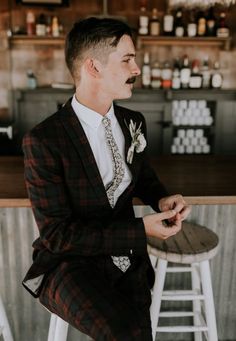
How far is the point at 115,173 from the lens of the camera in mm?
1329

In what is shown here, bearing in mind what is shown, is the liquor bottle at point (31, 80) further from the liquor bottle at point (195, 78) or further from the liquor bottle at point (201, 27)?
the liquor bottle at point (201, 27)

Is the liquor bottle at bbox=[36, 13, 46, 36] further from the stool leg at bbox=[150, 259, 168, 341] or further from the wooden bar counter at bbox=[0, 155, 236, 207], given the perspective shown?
the stool leg at bbox=[150, 259, 168, 341]

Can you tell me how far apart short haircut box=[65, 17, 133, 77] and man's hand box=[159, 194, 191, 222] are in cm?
50

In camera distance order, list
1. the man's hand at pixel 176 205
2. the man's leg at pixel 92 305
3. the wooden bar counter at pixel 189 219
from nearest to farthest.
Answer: the man's leg at pixel 92 305 < the man's hand at pixel 176 205 < the wooden bar counter at pixel 189 219

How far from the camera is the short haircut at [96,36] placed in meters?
1.24

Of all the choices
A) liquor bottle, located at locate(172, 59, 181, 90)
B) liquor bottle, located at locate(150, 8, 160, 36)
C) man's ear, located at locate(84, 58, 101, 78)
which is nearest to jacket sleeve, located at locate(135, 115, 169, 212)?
man's ear, located at locate(84, 58, 101, 78)

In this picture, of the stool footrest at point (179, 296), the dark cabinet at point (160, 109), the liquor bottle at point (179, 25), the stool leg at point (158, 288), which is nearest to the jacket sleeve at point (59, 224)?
the stool leg at point (158, 288)

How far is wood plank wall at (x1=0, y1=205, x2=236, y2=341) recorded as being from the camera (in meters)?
1.77

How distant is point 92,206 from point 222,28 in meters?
3.49

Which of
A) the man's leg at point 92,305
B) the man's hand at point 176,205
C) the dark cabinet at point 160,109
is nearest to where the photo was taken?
the man's leg at point 92,305

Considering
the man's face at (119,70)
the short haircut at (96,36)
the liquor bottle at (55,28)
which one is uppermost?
the liquor bottle at (55,28)

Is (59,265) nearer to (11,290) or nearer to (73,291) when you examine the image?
(73,291)

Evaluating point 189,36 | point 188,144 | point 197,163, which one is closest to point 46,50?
point 189,36

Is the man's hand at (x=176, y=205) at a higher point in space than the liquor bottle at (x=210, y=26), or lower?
lower
